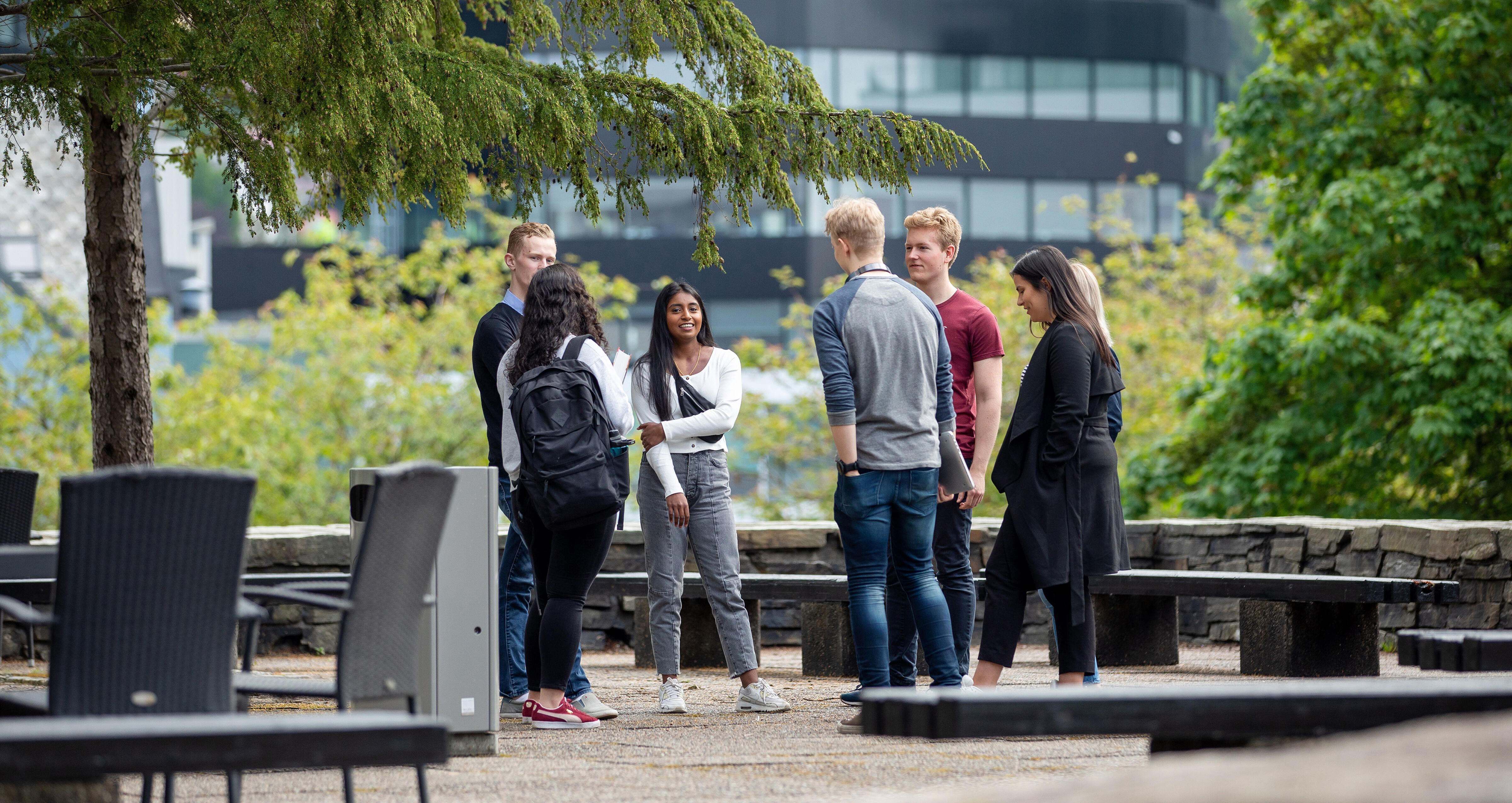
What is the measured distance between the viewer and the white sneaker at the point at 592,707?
622 cm

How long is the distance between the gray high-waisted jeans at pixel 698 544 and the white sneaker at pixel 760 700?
207 millimetres

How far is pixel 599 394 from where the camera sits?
5.77m

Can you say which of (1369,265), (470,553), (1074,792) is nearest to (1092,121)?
(1369,265)

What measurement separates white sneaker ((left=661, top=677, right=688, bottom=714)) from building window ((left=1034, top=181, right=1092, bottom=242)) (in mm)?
31259

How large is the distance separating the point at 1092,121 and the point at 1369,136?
23.1 meters

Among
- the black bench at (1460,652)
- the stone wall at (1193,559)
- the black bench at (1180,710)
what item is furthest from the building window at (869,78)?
the black bench at (1180,710)

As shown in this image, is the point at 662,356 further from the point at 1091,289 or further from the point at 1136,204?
the point at 1136,204

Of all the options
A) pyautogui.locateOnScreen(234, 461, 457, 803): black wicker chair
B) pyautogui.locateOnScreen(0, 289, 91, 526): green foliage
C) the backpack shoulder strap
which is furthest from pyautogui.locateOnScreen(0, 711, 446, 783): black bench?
pyautogui.locateOnScreen(0, 289, 91, 526): green foliage

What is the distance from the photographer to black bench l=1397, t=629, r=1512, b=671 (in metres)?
4.52

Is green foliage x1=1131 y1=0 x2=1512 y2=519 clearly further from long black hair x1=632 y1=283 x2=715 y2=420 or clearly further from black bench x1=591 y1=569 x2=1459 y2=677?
long black hair x1=632 y1=283 x2=715 y2=420

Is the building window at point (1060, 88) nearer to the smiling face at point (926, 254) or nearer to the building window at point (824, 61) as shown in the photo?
the building window at point (824, 61)

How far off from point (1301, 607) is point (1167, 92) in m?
31.5

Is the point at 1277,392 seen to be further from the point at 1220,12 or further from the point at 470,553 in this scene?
the point at 1220,12

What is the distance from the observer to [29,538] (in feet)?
25.3
